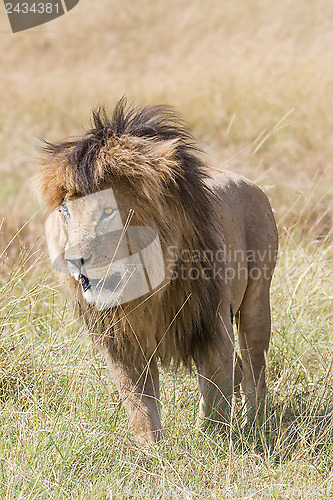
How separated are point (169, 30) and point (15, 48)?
3843 millimetres

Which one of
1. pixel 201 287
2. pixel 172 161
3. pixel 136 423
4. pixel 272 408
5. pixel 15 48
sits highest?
pixel 15 48

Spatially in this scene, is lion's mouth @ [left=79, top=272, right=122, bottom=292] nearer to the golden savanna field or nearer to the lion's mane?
the lion's mane

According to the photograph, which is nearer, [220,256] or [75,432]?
[75,432]

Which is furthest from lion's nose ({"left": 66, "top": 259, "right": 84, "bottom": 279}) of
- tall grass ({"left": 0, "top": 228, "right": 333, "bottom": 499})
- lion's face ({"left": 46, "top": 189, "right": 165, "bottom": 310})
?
tall grass ({"left": 0, "top": 228, "right": 333, "bottom": 499})

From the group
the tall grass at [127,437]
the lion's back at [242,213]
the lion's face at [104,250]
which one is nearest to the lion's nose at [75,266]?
the lion's face at [104,250]

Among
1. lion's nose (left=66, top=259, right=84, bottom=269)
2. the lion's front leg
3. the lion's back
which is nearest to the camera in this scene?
lion's nose (left=66, top=259, right=84, bottom=269)

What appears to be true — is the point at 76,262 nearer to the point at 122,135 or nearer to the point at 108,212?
the point at 108,212

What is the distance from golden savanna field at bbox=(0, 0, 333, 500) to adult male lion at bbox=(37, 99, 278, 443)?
23 cm

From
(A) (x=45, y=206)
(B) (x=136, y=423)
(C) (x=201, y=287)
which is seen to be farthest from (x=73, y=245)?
(B) (x=136, y=423)

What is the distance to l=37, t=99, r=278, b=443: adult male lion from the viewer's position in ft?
7.98

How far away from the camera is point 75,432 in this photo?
2.65 metres

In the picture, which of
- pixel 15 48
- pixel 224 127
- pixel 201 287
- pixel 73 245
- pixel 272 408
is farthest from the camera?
pixel 15 48

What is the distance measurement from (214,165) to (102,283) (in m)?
2.81

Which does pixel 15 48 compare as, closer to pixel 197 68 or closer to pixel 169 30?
pixel 169 30
